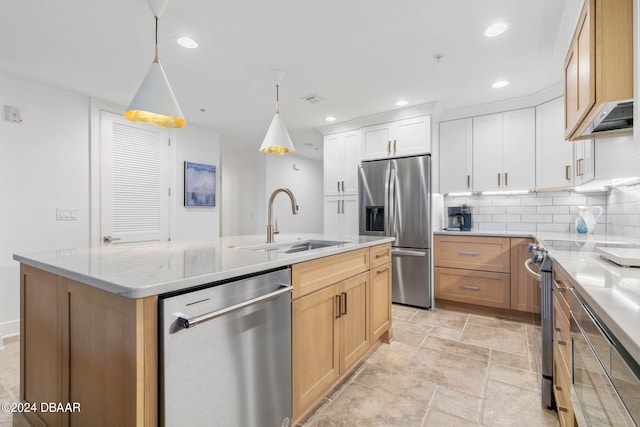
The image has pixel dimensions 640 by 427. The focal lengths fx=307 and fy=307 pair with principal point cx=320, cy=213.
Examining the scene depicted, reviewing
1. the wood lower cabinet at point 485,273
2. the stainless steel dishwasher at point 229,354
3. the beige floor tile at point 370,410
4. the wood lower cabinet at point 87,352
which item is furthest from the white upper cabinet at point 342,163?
the wood lower cabinet at point 87,352

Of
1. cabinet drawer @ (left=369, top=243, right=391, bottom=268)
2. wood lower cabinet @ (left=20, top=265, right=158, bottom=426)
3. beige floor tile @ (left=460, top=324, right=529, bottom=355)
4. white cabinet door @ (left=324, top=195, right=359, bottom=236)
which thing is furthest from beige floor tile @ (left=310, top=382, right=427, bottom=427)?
white cabinet door @ (left=324, top=195, right=359, bottom=236)

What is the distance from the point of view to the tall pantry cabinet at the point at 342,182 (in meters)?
4.16

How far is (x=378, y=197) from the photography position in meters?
Result: 3.87

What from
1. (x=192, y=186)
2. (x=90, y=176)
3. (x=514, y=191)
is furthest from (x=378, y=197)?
(x=90, y=176)

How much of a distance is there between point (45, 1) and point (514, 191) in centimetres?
438

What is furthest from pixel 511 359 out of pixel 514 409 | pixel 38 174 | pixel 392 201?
pixel 38 174

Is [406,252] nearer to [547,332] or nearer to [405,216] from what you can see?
[405,216]

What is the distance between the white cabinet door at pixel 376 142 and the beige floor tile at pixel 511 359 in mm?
2418

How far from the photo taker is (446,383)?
1.99 m

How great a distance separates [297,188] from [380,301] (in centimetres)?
478

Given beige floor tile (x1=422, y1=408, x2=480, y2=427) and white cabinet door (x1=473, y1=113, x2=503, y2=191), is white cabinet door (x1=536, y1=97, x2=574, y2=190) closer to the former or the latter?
white cabinet door (x1=473, y1=113, x2=503, y2=191)

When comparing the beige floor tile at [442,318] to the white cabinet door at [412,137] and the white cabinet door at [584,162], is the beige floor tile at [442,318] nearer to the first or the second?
the white cabinet door at [584,162]

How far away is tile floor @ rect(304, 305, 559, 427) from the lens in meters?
1.65

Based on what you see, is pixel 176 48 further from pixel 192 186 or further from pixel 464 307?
pixel 464 307
